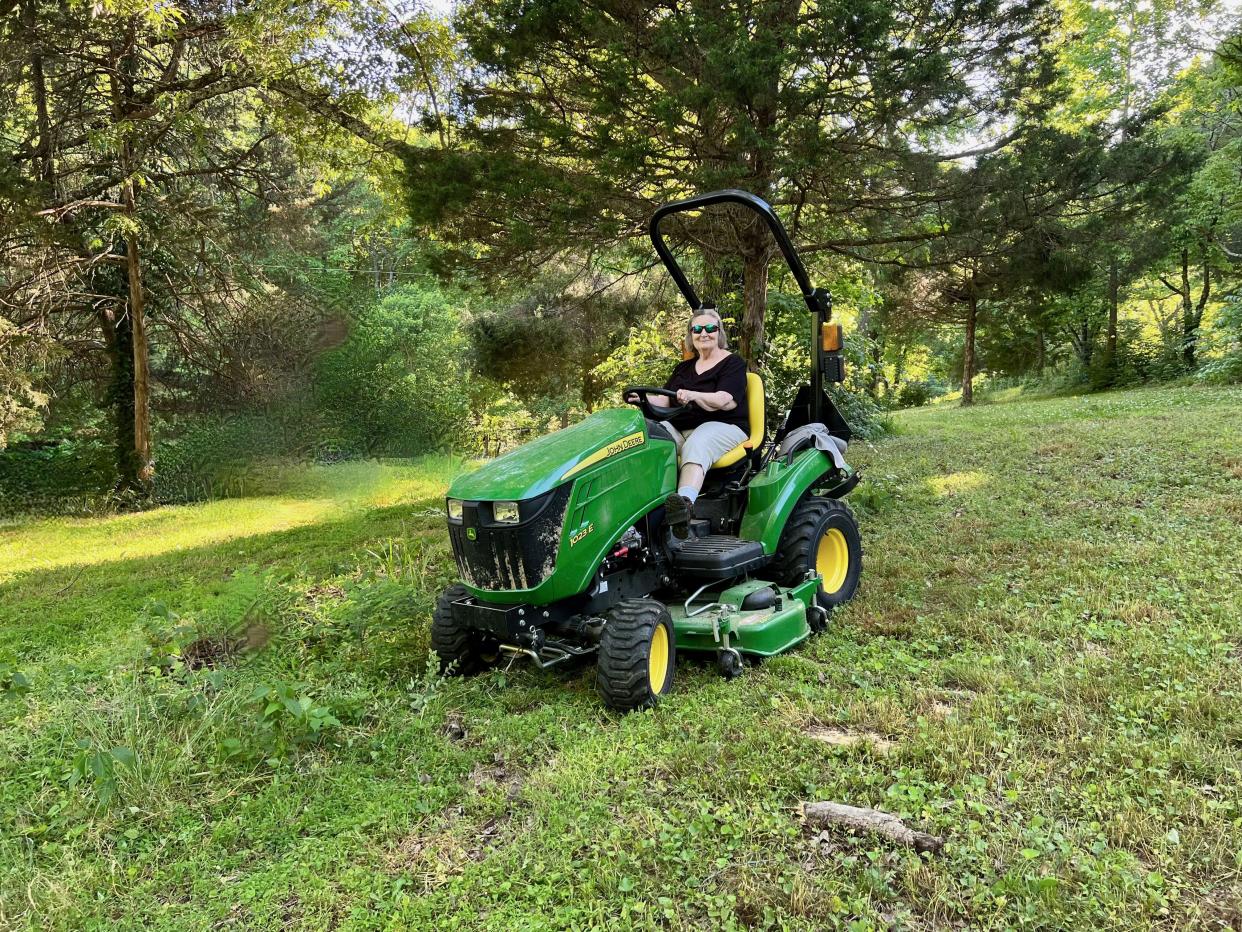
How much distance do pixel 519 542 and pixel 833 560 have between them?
2.23 m

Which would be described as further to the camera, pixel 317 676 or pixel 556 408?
pixel 556 408

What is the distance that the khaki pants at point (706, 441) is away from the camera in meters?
3.82

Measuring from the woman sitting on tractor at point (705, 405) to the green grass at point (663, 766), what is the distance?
0.99m

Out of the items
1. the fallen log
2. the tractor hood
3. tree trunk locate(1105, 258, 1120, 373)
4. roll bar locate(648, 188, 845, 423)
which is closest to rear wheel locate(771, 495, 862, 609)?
roll bar locate(648, 188, 845, 423)

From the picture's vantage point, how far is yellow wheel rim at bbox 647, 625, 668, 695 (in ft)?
10.3

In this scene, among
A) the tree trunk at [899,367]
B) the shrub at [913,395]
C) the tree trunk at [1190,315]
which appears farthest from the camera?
the shrub at [913,395]

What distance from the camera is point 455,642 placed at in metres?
3.51

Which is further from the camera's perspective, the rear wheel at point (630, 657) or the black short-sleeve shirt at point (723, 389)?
the black short-sleeve shirt at point (723, 389)

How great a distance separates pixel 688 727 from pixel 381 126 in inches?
351

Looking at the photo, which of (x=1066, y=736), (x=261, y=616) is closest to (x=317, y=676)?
(x=261, y=616)

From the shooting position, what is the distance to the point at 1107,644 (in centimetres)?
326

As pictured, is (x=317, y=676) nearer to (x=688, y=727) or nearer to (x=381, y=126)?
(x=688, y=727)

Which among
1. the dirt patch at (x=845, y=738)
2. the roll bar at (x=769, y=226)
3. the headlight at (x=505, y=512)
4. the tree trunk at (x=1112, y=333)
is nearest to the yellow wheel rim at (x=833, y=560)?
the roll bar at (x=769, y=226)

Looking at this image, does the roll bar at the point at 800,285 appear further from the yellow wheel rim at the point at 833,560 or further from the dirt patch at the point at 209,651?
the dirt patch at the point at 209,651
